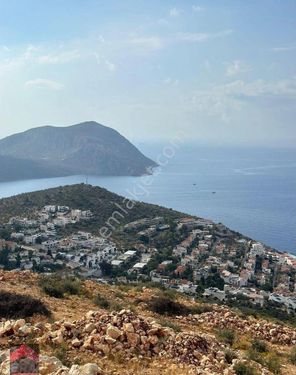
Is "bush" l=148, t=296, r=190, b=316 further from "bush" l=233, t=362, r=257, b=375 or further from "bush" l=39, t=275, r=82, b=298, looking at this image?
"bush" l=233, t=362, r=257, b=375

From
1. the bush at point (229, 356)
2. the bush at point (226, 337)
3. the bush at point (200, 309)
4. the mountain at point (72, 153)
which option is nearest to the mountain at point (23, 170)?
the mountain at point (72, 153)

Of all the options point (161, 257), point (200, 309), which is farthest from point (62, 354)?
point (161, 257)

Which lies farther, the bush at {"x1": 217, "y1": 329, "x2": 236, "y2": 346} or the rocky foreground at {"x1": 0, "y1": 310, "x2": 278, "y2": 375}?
the bush at {"x1": 217, "y1": 329, "x2": 236, "y2": 346}

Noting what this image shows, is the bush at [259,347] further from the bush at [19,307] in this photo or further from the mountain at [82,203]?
the mountain at [82,203]

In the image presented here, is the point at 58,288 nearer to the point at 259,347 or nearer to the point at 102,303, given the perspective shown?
the point at 102,303

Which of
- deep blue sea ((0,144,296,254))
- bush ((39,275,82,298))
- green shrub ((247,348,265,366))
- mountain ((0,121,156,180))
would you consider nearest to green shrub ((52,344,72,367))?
green shrub ((247,348,265,366))

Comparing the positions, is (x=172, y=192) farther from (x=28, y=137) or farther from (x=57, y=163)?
(x=28, y=137)
